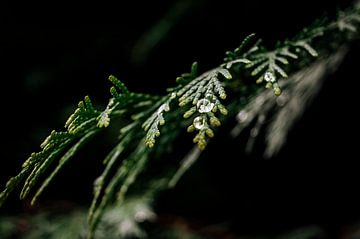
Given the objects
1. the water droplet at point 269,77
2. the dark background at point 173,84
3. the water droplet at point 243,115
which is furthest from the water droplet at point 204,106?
the dark background at point 173,84

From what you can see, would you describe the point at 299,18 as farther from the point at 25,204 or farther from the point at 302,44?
the point at 25,204

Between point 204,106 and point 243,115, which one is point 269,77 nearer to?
point 204,106

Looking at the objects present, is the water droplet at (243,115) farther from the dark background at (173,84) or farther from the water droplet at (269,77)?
the dark background at (173,84)

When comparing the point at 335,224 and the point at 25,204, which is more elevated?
the point at 25,204

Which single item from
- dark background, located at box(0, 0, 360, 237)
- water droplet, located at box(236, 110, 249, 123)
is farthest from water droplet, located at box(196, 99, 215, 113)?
dark background, located at box(0, 0, 360, 237)

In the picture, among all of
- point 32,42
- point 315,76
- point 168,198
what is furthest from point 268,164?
point 32,42
